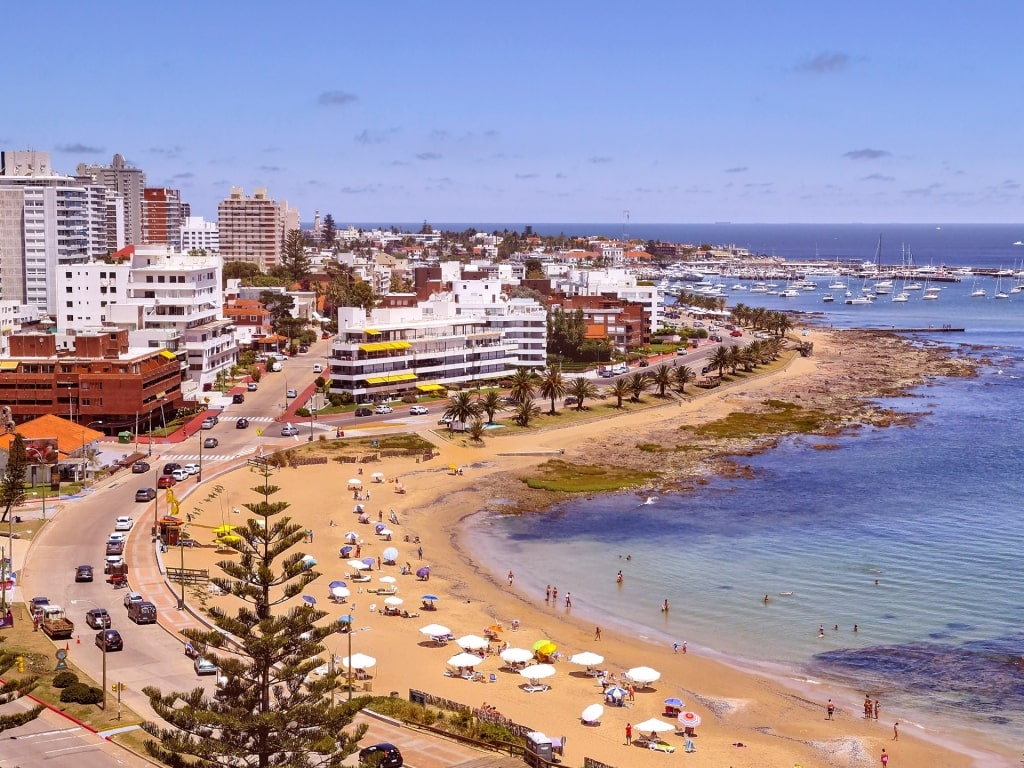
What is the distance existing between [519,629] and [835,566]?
60.1 feet

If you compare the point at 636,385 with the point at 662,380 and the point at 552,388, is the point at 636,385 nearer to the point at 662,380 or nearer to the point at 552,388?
the point at 662,380

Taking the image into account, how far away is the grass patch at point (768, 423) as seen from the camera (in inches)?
3538

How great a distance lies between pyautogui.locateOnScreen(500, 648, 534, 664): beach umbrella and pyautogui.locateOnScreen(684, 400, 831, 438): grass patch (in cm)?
4896

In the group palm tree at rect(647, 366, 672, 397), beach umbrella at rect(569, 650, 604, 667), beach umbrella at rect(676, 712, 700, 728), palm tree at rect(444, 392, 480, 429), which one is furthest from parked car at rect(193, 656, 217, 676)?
palm tree at rect(647, 366, 672, 397)

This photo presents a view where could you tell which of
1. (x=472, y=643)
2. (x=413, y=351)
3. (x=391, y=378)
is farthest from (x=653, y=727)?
(x=413, y=351)

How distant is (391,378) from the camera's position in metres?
93.2

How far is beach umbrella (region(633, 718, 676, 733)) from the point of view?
1419 inches

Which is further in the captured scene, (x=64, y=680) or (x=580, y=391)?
(x=580, y=391)

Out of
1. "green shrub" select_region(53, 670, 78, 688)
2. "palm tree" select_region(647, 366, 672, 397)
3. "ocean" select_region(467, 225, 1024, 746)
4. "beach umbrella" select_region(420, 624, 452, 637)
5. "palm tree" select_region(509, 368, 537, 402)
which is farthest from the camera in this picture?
"palm tree" select_region(647, 366, 672, 397)

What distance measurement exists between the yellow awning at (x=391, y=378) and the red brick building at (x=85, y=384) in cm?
1950

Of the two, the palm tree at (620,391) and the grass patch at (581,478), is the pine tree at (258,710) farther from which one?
the palm tree at (620,391)

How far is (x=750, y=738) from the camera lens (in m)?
36.7

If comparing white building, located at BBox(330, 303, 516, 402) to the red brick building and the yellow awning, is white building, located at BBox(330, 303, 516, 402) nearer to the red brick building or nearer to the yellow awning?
the yellow awning

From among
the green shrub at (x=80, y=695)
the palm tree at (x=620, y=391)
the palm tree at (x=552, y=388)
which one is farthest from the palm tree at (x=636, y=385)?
the green shrub at (x=80, y=695)
